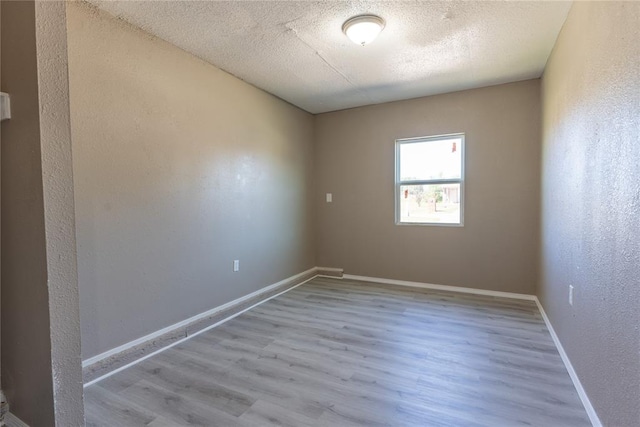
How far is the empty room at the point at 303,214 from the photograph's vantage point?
55.0 inches

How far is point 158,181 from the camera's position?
260cm

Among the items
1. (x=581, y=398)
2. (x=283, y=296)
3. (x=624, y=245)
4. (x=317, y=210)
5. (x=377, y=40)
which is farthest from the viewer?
(x=317, y=210)

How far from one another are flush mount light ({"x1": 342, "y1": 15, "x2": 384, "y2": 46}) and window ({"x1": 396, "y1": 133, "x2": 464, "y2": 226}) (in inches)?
80.7

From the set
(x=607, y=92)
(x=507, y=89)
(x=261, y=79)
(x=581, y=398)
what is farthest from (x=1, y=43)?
(x=507, y=89)

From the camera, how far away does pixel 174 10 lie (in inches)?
87.4

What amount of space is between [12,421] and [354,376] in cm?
179

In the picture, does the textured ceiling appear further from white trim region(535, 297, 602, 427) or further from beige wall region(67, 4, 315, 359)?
white trim region(535, 297, 602, 427)

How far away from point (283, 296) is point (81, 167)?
2.51 metres

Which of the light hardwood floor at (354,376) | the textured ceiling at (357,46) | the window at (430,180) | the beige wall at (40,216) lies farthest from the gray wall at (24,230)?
the window at (430,180)

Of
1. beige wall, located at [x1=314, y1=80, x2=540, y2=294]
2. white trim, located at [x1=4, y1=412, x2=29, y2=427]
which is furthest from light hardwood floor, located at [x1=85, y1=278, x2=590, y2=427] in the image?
beige wall, located at [x1=314, y1=80, x2=540, y2=294]

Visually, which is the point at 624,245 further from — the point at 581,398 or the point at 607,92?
Result: the point at 581,398

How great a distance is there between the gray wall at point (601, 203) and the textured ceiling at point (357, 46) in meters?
→ 0.46

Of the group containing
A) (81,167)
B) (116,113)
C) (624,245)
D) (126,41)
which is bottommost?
(624,245)

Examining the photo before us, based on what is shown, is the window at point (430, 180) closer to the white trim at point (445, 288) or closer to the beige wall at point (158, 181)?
the white trim at point (445, 288)
